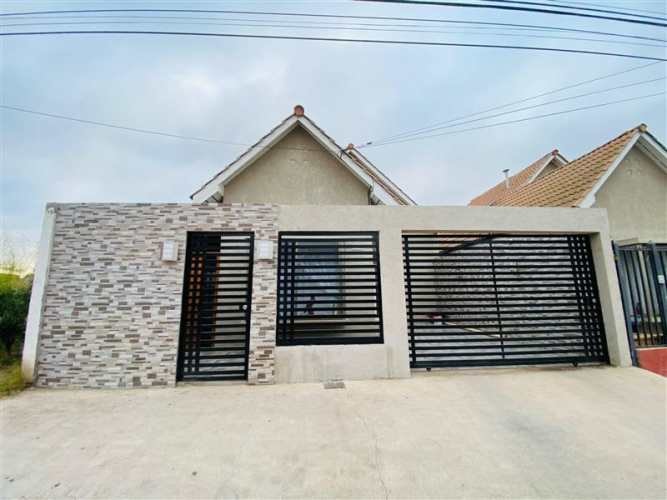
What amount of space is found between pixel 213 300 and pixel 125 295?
143 centimetres

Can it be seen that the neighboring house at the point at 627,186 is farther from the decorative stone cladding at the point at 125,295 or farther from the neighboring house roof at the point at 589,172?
the decorative stone cladding at the point at 125,295

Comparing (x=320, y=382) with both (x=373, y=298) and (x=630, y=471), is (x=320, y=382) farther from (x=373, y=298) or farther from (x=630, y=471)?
(x=630, y=471)

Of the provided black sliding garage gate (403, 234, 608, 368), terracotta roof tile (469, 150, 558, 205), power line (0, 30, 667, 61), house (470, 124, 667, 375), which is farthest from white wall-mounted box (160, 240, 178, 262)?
terracotta roof tile (469, 150, 558, 205)

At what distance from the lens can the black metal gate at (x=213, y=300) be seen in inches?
186

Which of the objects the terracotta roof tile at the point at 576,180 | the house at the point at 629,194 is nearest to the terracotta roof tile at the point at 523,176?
the terracotta roof tile at the point at 576,180

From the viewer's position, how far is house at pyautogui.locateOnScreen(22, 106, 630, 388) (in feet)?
15.1


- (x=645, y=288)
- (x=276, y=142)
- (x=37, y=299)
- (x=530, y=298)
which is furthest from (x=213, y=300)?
(x=645, y=288)

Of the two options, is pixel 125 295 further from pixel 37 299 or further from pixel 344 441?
pixel 344 441

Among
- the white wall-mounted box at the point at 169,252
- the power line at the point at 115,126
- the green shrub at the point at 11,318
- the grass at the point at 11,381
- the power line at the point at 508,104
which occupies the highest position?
the power line at the point at 508,104

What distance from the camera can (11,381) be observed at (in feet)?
14.4

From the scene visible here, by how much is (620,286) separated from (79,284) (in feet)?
33.8

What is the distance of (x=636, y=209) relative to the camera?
7762 mm

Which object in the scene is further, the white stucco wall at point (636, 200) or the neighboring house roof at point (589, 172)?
the white stucco wall at point (636, 200)

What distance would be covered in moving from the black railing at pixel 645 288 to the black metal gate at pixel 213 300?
7537mm
